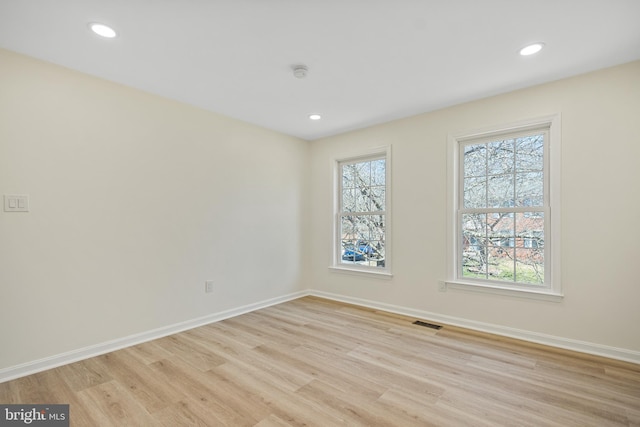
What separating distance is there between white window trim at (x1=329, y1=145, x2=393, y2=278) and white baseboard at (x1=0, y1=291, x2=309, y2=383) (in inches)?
53.7

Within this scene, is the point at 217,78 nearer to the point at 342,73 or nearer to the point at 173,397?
the point at 342,73

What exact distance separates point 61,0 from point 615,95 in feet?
13.4

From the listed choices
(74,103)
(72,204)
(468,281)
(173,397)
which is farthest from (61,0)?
(468,281)

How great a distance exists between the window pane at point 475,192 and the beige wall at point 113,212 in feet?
8.35

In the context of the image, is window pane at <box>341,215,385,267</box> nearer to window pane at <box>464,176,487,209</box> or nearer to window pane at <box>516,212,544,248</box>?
window pane at <box>464,176,487,209</box>

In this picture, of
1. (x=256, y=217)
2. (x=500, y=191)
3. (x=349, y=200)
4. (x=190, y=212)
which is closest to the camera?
(x=500, y=191)

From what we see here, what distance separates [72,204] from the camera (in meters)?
2.57

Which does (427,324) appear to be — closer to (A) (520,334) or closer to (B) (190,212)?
(A) (520,334)

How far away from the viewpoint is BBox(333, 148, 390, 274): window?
412cm

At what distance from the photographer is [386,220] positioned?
13.0ft

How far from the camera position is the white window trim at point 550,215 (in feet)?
9.19

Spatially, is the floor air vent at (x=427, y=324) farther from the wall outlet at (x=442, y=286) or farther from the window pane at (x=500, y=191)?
the window pane at (x=500, y=191)

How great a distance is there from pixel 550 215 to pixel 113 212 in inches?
159

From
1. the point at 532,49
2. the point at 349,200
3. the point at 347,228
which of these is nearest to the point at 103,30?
the point at 532,49
